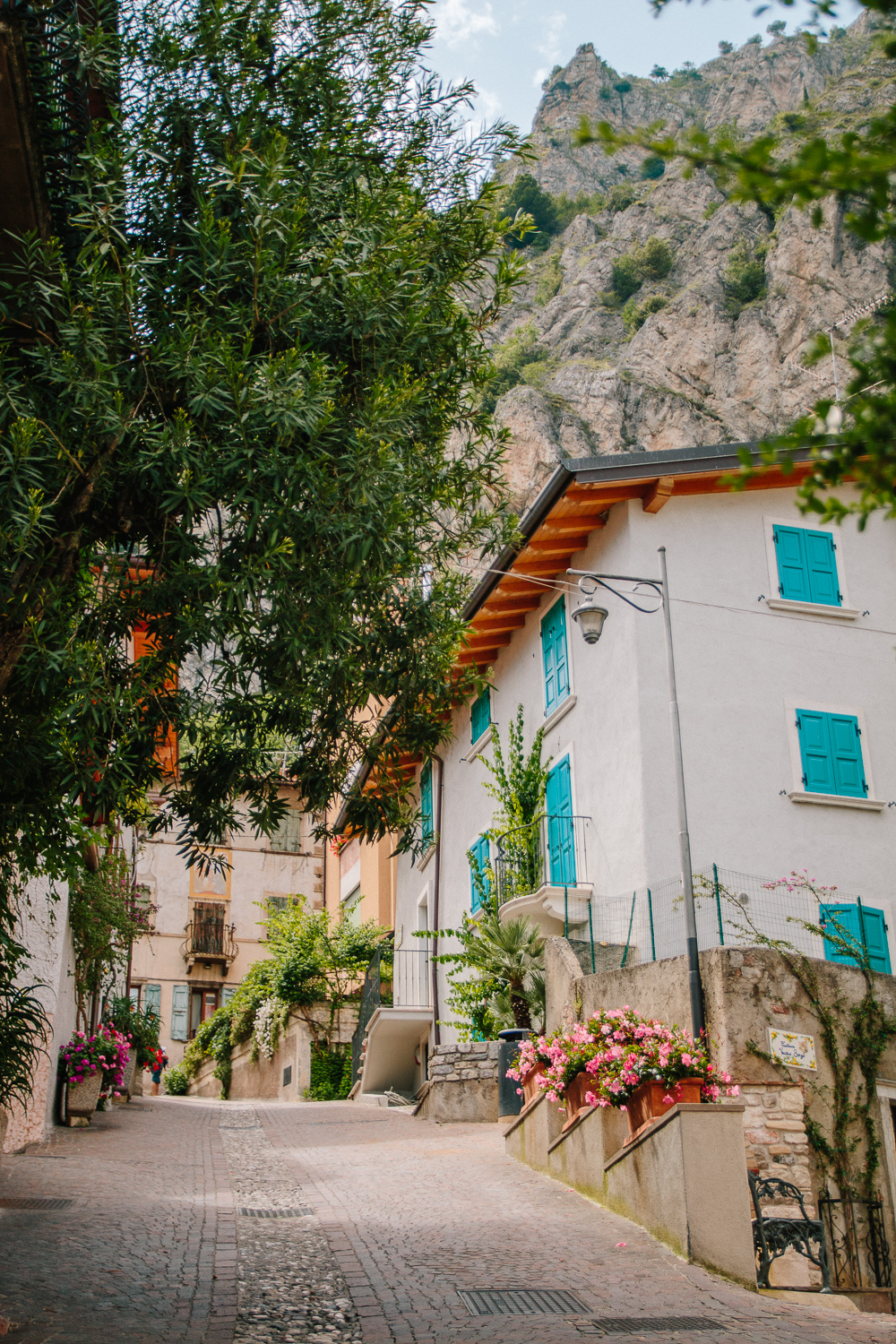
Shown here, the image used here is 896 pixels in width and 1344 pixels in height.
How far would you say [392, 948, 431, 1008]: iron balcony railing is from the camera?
810 inches

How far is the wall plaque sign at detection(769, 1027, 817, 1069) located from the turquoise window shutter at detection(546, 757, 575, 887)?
474 centimetres

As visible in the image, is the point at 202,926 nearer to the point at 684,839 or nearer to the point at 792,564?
the point at 792,564

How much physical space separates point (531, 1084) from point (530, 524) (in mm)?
6688

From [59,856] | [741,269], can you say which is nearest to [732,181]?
[59,856]

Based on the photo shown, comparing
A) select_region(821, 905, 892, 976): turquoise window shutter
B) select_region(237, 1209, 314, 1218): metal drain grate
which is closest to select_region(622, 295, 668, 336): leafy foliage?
select_region(821, 905, 892, 976): turquoise window shutter

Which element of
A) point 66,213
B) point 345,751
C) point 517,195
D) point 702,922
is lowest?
point 702,922

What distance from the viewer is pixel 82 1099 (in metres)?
14.3

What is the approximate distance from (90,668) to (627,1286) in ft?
15.9

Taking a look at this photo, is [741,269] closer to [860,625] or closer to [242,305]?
[860,625]

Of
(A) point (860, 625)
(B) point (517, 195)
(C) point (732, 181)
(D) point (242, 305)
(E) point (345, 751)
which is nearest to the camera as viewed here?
(C) point (732, 181)

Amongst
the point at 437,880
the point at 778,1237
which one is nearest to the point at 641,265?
the point at 437,880

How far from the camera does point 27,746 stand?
20.0ft

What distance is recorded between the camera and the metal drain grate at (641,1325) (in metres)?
6.18

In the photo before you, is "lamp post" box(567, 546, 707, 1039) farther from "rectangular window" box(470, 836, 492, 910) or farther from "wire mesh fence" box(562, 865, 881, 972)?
"rectangular window" box(470, 836, 492, 910)
